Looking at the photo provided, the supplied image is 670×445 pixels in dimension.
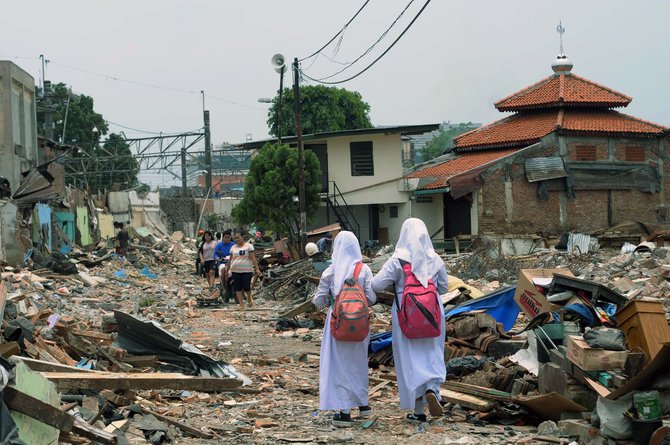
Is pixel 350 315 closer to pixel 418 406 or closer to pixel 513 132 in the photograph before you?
pixel 418 406

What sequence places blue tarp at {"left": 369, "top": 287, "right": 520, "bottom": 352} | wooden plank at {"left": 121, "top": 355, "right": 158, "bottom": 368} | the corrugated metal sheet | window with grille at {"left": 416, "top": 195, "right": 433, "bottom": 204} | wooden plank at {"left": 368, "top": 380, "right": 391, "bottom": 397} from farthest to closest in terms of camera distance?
window with grille at {"left": 416, "top": 195, "right": 433, "bottom": 204}, the corrugated metal sheet, blue tarp at {"left": 369, "top": 287, "right": 520, "bottom": 352}, wooden plank at {"left": 121, "top": 355, "right": 158, "bottom": 368}, wooden plank at {"left": 368, "top": 380, "right": 391, "bottom": 397}

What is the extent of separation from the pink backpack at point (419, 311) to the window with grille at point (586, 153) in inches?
1228

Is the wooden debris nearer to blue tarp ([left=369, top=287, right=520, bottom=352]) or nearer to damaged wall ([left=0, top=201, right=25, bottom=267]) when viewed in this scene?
blue tarp ([left=369, top=287, right=520, bottom=352])

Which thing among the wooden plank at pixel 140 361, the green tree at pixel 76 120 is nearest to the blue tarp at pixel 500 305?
the wooden plank at pixel 140 361

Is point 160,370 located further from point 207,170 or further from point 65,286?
point 207,170

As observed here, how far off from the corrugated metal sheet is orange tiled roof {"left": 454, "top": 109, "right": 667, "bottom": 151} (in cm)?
108

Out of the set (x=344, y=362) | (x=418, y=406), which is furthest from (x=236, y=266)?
(x=418, y=406)

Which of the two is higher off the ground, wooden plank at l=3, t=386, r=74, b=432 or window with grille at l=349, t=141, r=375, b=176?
window with grille at l=349, t=141, r=375, b=176

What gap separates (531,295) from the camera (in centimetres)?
1031

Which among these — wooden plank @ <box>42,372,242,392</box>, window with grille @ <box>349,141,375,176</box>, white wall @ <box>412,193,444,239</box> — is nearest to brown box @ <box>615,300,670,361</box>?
wooden plank @ <box>42,372,242,392</box>

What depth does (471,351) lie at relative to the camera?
10.7 m

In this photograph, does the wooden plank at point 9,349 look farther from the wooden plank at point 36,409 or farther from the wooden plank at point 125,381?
the wooden plank at point 36,409

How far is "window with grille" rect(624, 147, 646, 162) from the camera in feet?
128

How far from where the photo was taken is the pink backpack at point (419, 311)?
8047 millimetres
